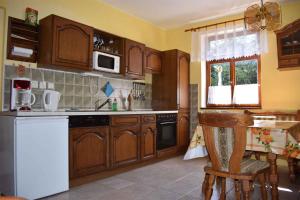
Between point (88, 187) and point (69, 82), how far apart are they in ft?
4.63

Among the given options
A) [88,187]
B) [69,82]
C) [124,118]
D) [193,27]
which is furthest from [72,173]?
[193,27]

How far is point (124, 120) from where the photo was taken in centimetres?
303

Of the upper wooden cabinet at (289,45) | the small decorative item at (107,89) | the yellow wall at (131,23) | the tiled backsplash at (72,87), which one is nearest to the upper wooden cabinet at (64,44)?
the tiled backsplash at (72,87)

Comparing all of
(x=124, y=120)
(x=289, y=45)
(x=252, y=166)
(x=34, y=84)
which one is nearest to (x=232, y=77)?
(x=289, y=45)

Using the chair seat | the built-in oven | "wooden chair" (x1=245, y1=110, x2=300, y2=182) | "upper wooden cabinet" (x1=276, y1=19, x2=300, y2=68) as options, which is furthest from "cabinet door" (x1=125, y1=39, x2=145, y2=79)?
the chair seat

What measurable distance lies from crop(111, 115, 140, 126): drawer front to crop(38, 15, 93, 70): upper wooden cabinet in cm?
78

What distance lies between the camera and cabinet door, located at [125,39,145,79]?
361 cm

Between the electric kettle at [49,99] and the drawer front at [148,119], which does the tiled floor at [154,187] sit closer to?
the drawer front at [148,119]

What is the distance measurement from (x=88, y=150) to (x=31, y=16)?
174 centimetres

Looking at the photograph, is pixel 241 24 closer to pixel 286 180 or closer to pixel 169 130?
pixel 169 130

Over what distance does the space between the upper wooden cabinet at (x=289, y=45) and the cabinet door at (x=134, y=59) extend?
212cm

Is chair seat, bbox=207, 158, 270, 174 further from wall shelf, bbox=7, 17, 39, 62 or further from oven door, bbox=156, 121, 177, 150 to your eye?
wall shelf, bbox=7, 17, 39, 62

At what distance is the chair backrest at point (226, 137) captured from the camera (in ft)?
4.99

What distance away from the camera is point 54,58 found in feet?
8.69
